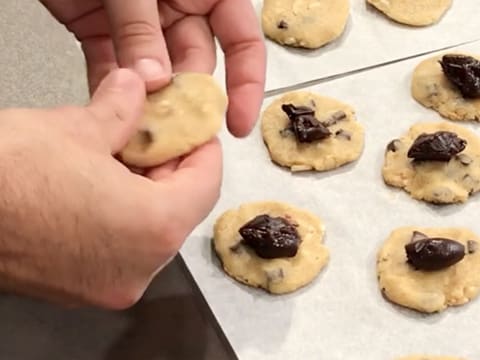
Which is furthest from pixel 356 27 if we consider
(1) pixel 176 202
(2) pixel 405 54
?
(1) pixel 176 202

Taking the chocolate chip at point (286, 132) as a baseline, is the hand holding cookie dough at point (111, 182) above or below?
above

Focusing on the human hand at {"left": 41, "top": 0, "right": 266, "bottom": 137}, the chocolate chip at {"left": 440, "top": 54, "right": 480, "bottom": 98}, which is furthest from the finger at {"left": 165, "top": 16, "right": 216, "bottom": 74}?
the chocolate chip at {"left": 440, "top": 54, "right": 480, "bottom": 98}

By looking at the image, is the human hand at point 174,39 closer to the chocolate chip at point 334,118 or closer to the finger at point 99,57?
the finger at point 99,57

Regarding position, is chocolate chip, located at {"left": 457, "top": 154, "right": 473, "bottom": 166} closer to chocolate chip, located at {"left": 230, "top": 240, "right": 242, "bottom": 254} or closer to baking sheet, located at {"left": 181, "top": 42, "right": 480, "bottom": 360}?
baking sheet, located at {"left": 181, "top": 42, "right": 480, "bottom": 360}

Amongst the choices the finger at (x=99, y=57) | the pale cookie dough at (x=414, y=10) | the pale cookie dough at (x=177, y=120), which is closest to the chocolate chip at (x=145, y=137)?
the pale cookie dough at (x=177, y=120)

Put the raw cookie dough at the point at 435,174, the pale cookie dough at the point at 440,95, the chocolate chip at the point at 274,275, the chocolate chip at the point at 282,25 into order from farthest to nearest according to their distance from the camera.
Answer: the chocolate chip at the point at 282,25, the pale cookie dough at the point at 440,95, the raw cookie dough at the point at 435,174, the chocolate chip at the point at 274,275

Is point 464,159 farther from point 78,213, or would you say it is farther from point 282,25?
point 78,213
